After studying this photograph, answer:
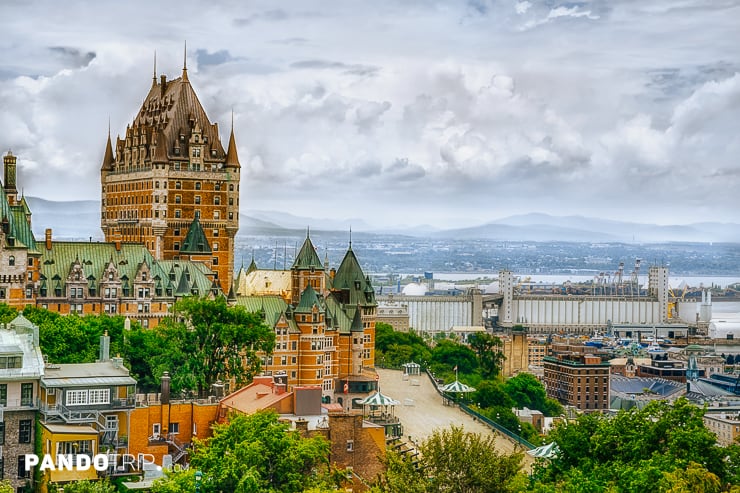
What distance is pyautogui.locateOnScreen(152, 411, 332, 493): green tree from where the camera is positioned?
71125 mm

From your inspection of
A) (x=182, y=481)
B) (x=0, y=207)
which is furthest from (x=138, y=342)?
(x=182, y=481)

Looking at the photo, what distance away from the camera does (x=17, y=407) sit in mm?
74562

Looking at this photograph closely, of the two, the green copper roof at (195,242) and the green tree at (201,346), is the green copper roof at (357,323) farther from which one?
the green tree at (201,346)

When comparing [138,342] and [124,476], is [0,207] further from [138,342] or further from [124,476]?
Result: [124,476]

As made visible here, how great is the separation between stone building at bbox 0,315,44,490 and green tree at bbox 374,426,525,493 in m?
18.8

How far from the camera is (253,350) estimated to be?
11619 centimetres

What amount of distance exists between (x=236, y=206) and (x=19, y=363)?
267 feet

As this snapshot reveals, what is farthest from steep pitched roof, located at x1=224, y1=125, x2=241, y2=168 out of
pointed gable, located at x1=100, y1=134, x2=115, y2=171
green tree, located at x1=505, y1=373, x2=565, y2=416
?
green tree, located at x1=505, y1=373, x2=565, y2=416

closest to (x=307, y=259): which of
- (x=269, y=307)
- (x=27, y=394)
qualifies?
(x=269, y=307)

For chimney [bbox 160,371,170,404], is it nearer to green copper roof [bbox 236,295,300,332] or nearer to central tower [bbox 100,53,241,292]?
green copper roof [bbox 236,295,300,332]

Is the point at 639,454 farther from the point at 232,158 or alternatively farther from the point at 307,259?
the point at 232,158

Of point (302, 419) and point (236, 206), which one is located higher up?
point (236, 206)

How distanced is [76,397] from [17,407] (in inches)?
128

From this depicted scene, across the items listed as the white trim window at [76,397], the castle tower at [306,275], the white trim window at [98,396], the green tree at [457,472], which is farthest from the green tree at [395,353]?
the green tree at [457,472]
